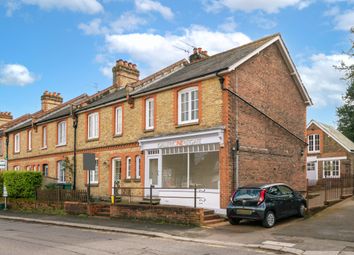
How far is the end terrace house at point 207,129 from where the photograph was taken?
1861 cm

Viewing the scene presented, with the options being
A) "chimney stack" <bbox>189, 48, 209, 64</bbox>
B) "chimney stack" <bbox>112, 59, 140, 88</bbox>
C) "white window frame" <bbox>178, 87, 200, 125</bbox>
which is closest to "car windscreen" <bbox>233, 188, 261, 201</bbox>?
"white window frame" <bbox>178, 87, 200, 125</bbox>

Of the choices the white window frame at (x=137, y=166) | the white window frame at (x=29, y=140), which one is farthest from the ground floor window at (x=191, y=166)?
the white window frame at (x=29, y=140)

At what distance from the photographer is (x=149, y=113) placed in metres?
22.8

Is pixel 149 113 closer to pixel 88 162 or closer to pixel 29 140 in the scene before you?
pixel 88 162

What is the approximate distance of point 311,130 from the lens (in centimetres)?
4175

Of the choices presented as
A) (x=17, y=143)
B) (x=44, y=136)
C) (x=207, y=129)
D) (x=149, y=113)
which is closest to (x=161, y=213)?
(x=207, y=129)

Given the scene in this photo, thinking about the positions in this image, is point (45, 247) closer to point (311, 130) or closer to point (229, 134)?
point (229, 134)

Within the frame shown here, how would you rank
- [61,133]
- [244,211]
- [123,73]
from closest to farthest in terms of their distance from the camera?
[244,211] < [61,133] < [123,73]

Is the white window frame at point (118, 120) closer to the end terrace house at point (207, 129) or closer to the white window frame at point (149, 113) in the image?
the end terrace house at point (207, 129)

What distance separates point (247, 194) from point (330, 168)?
25963 millimetres

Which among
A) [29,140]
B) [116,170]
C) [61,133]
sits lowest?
[116,170]

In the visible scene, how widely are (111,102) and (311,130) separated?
78.5ft

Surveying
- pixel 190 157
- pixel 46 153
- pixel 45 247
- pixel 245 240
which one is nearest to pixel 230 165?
pixel 190 157

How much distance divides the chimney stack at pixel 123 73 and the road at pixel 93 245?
59.9ft
